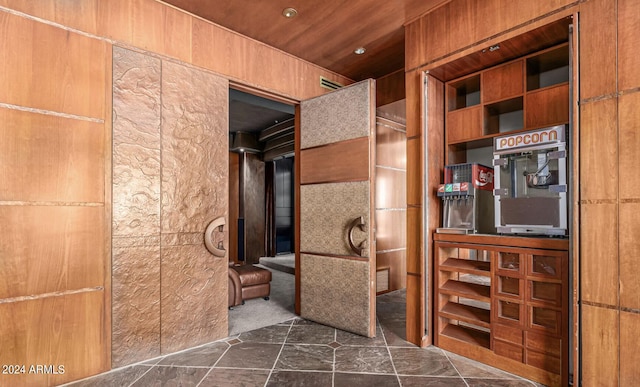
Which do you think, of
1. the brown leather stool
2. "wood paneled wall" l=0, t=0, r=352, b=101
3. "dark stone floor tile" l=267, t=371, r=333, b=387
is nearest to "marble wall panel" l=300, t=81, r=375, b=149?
"wood paneled wall" l=0, t=0, r=352, b=101

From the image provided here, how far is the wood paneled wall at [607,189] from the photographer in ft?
6.12

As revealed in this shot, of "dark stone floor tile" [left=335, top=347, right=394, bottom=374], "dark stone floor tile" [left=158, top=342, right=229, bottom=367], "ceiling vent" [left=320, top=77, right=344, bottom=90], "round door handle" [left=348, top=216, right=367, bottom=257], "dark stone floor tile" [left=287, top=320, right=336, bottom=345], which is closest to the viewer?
"dark stone floor tile" [left=335, top=347, right=394, bottom=374]

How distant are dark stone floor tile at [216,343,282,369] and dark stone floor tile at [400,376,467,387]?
40.4 inches

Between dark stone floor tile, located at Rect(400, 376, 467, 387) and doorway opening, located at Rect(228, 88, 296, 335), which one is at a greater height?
doorway opening, located at Rect(228, 88, 296, 335)

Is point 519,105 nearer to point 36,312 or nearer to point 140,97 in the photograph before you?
point 140,97

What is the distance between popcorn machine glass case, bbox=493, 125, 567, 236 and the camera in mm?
2244

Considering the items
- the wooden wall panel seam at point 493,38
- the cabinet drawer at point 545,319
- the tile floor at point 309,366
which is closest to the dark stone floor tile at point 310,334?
the tile floor at point 309,366

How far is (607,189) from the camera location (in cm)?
194

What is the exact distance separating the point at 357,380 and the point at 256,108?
4.95m

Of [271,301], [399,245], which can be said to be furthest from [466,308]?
[271,301]

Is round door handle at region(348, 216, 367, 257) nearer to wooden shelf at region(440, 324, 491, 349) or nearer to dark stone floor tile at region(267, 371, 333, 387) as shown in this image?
wooden shelf at region(440, 324, 491, 349)

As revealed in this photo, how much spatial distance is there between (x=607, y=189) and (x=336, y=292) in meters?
2.33

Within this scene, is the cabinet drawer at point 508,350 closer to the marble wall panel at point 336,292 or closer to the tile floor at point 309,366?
the tile floor at point 309,366

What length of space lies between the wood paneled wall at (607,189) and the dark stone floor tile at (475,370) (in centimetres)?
48
